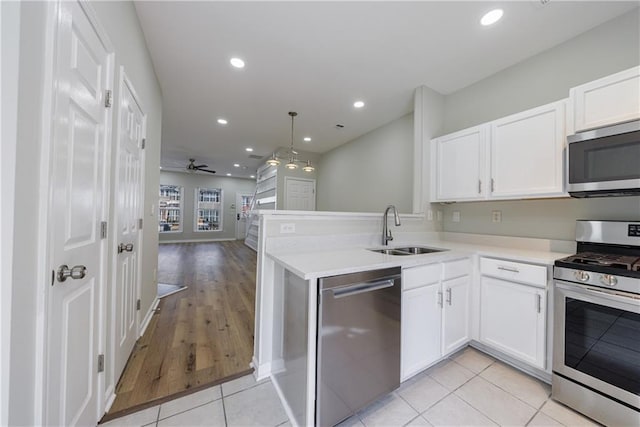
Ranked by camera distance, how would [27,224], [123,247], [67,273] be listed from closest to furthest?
[27,224] < [67,273] < [123,247]

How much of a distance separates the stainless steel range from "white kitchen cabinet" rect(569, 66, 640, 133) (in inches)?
29.2

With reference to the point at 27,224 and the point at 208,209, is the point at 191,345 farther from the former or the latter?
the point at 208,209

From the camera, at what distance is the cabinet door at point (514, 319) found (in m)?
1.66

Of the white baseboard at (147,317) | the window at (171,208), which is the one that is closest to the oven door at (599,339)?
the white baseboard at (147,317)

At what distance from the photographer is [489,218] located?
2531 mm

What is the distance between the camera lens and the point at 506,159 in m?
2.12

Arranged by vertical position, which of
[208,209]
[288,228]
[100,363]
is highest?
[208,209]

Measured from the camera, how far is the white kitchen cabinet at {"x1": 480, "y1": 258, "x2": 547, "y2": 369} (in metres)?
1.66

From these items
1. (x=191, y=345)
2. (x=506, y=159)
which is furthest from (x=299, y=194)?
(x=506, y=159)

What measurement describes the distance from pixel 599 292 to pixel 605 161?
86 centimetres

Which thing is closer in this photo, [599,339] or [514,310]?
[599,339]

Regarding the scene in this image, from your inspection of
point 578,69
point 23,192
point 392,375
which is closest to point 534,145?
point 578,69

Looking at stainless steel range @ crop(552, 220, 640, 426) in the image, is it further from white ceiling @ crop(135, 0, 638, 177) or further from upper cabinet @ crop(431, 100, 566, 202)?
white ceiling @ crop(135, 0, 638, 177)

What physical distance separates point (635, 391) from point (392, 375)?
1.25m
